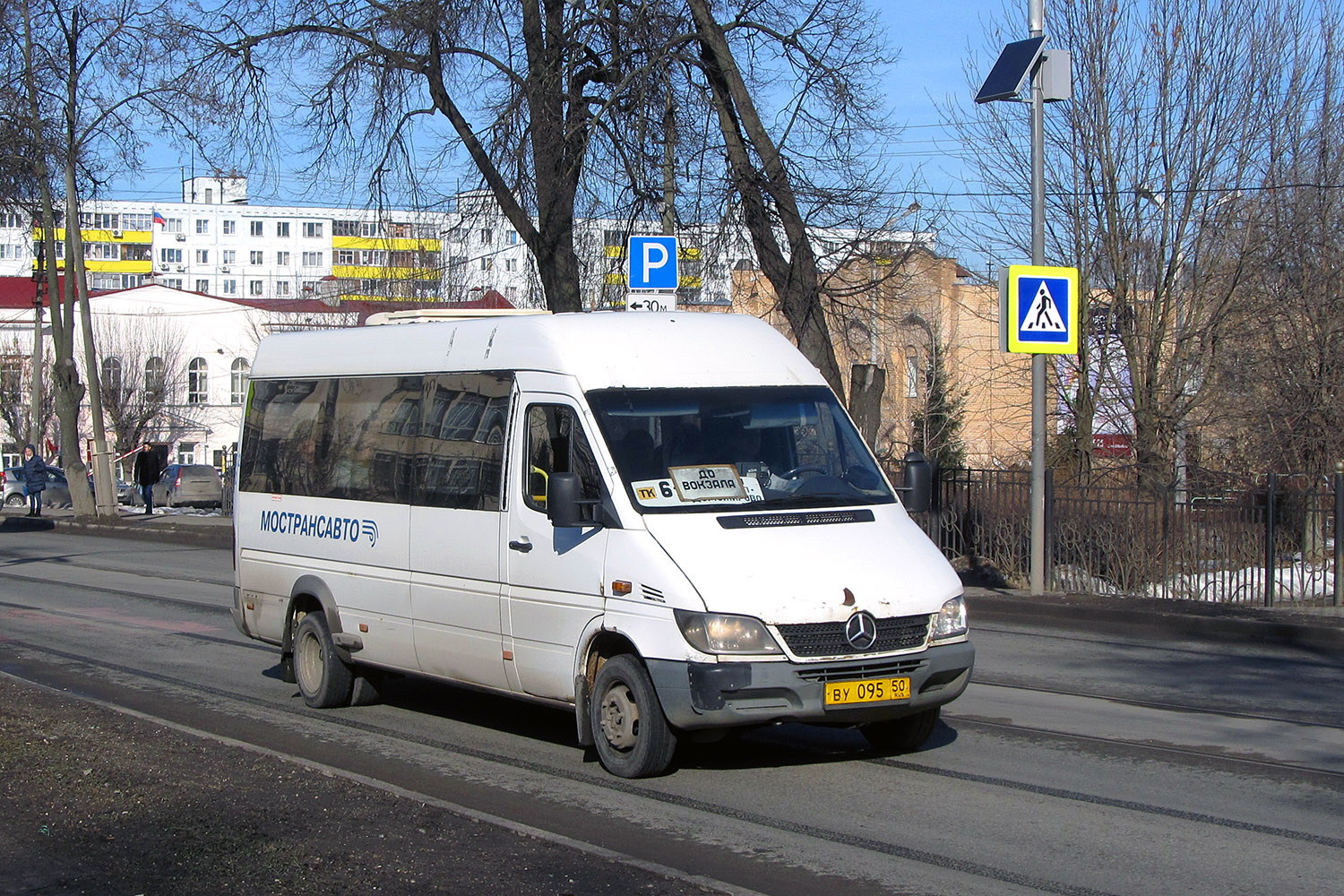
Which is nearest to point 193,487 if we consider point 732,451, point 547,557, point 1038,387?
point 1038,387

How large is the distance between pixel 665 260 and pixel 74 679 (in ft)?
23.0

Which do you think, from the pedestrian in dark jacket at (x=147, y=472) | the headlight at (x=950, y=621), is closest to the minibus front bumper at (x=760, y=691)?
the headlight at (x=950, y=621)

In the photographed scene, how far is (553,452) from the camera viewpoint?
8242 mm

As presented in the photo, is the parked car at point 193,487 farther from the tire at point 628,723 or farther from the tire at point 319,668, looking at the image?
the tire at point 628,723

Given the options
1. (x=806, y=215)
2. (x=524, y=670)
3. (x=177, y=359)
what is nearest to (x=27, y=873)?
(x=524, y=670)

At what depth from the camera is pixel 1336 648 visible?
13.1m

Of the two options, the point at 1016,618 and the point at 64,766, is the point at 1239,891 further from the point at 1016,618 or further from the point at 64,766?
the point at 1016,618

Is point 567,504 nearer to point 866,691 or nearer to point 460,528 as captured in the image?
point 460,528

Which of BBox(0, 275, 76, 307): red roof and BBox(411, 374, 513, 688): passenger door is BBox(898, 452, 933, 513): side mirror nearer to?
BBox(411, 374, 513, 688): passenger door

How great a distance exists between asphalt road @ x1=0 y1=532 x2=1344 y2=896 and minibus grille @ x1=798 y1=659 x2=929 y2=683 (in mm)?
613

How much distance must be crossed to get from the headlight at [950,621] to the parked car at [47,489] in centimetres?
4307

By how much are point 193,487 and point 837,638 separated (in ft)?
146

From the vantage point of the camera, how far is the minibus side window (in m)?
7.95

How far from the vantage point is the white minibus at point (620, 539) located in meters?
7.20
